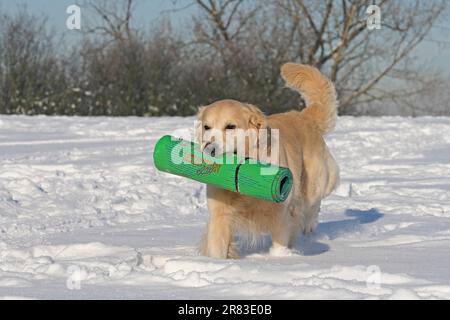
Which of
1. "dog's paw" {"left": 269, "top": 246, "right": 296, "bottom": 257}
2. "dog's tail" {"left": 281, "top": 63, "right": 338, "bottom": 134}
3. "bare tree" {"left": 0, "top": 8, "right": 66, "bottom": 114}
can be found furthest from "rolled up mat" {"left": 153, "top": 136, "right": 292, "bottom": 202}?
"bare tree" {"left": 0, "top": 8, "right": 66, "bottom": 114}

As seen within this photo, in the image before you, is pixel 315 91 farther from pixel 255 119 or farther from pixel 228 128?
pixel 228 128

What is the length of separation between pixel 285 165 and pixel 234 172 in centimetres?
68

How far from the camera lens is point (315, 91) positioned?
6.42 meters

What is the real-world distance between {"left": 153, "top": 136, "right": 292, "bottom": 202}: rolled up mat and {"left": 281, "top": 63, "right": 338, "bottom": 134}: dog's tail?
5.52 ft

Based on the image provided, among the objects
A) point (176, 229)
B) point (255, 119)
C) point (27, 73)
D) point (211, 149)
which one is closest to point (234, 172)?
point (211, 149)

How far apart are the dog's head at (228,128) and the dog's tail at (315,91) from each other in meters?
1.55

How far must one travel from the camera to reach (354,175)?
9.63 metres

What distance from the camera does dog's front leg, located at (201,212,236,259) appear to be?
473 centimetres

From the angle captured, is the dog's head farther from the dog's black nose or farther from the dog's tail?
the dog's tail

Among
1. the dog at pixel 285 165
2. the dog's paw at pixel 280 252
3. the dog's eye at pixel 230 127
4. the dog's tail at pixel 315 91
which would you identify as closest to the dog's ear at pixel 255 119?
the dog at pixel 285 165

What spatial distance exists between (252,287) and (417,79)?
25.7 metres

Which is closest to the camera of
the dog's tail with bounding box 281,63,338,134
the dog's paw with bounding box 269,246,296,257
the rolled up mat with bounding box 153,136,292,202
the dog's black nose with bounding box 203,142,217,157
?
the rolled up mat with bounding box 153,136,292,202

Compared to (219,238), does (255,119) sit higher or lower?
higher

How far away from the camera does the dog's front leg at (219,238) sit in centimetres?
473
